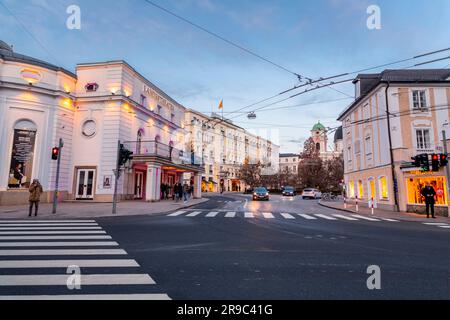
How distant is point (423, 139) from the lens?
21234mm

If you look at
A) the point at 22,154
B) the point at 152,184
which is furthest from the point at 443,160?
the point at 22,154

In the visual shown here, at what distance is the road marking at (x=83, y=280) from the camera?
436 centimetres

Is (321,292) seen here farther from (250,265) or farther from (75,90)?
(75,90)

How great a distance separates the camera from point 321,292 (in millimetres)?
4016

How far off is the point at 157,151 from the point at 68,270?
73.8 ft

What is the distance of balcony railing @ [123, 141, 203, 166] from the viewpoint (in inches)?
1002

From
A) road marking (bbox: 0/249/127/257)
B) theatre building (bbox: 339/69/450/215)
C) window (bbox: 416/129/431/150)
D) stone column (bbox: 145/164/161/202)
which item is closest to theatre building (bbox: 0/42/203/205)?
stone column (bbox: 145/164/161/202)

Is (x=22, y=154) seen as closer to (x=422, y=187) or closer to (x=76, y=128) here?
(x=76, y=128)

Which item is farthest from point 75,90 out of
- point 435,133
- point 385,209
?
point 435,133

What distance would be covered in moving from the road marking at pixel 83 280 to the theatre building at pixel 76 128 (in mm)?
19550

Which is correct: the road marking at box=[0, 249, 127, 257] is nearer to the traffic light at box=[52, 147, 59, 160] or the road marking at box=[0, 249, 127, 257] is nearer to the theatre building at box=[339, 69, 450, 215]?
the traffic light at box=[52, 147, 59, 160]

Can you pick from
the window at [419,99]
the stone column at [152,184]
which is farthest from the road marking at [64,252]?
the window at [419,99]

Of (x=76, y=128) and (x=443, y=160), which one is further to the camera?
(x=76, y=128)

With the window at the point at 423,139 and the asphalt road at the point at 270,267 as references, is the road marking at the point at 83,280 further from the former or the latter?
the window at the point at 423,139
